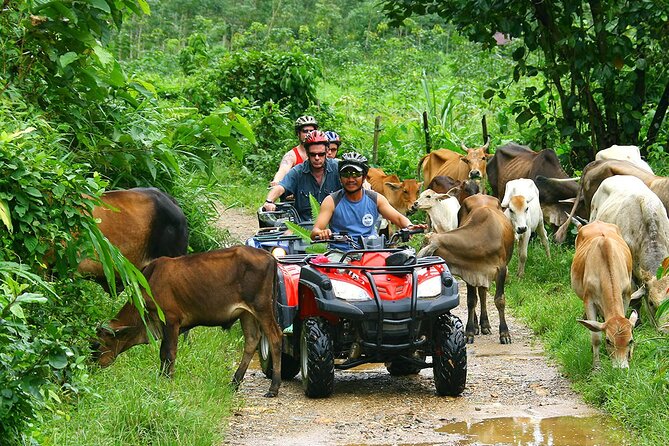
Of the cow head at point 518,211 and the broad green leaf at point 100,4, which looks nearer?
the broad green leaf at point 100,4

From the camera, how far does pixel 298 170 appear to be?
11.0m

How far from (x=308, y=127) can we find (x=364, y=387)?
4.15 metres

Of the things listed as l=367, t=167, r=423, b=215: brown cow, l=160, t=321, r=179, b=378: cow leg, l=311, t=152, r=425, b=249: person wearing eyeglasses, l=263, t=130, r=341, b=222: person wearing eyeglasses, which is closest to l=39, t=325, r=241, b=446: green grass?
l=160, t=321, r=179, b=378: cow leg

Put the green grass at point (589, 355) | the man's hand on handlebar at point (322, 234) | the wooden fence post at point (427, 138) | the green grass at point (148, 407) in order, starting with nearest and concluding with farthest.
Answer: the green grass at point (148, 407), the green grass at point (589, 355), the man's hand on handlebar at point (322, 234), the wooden fence post at point (427, 138)

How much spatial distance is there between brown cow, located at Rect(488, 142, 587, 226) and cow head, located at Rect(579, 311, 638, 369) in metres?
5.74

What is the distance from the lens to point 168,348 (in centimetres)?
838

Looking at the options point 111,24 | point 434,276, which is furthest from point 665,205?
point 111,24

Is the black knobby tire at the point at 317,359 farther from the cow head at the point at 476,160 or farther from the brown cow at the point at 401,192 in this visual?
the cow head at the point at 476,160

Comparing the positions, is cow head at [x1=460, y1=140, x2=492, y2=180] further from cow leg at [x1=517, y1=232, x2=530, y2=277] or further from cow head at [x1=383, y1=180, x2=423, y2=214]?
cow leg at [x1=517, y1=232, x2=530, y2=277]

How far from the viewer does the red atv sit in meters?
8.27

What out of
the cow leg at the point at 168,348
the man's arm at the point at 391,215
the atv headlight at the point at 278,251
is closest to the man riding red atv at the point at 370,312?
the man's arm at the point at 391,215

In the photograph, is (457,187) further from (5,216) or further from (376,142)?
(5,216)

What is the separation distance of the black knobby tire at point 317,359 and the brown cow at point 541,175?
6.87 metres

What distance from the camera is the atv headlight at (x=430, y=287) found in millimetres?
8375
